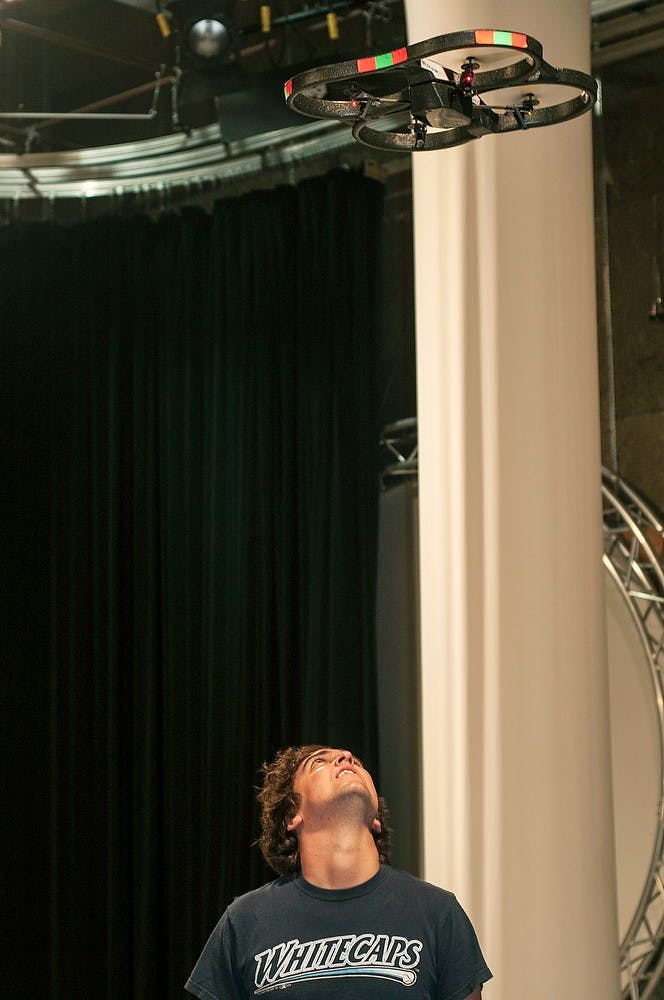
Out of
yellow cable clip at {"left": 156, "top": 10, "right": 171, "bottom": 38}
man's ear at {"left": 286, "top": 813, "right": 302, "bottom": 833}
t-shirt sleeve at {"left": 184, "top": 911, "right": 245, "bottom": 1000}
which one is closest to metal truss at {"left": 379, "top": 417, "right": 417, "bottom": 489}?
yellow cable clip at {"left": 156, "top": 10, "right": 171, "bottom": 38}

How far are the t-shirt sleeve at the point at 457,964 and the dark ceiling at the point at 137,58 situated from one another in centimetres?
310

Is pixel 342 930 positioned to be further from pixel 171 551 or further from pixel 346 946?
pixel 171 551

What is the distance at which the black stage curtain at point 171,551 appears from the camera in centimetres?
493

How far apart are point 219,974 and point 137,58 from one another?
3.95 metres

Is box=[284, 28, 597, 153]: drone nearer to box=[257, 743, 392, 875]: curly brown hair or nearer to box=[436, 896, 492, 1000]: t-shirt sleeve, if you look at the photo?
box=[257, 743, 392, 875]: curly brown hair

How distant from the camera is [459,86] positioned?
8.18 feet

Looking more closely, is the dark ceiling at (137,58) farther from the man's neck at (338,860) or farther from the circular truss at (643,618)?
the man's neck at (338,860)

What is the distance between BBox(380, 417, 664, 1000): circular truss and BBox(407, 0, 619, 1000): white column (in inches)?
21.8

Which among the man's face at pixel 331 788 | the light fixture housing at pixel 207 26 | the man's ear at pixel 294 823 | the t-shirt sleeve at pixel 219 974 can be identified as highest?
the light fixture housing at pixel 207 26

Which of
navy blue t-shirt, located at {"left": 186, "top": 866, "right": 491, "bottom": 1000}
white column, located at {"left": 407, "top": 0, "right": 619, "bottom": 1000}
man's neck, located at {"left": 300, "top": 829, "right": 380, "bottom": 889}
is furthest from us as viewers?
white column, located at {"left": 407, "top": 0, "right": 619, "bottom": 1000}

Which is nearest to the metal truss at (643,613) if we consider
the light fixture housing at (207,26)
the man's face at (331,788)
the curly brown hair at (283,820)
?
the curly brown hair at (283,820)

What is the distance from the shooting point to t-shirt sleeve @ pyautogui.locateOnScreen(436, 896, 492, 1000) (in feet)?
8.36

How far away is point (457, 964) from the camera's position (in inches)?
101

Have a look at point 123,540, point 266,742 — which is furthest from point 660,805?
point 123,540
